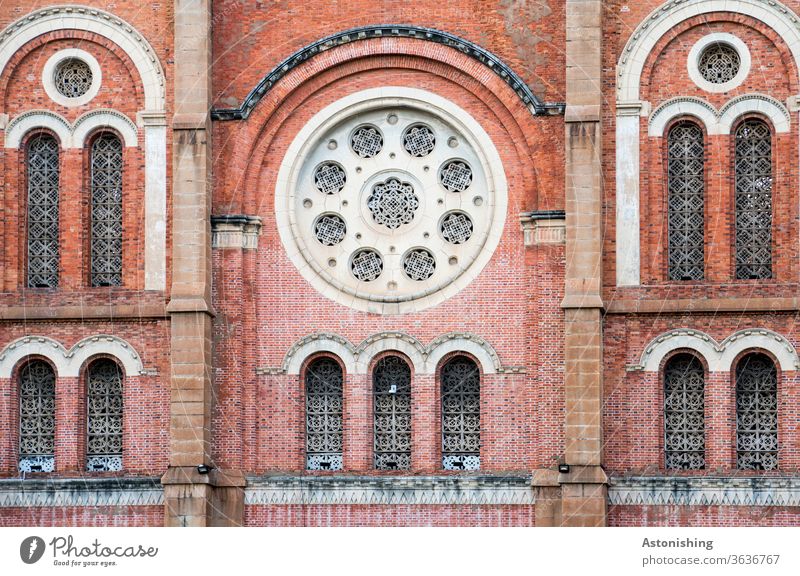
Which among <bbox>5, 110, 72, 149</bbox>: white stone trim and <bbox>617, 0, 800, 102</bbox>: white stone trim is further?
<bbox>5, 110, 72, 149</bbox>: white stone trim

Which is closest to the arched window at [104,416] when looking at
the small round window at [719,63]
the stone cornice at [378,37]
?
the stone cornice at [378,37]

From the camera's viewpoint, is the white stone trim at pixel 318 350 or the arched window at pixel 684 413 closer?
the arched window at pixel 684 413

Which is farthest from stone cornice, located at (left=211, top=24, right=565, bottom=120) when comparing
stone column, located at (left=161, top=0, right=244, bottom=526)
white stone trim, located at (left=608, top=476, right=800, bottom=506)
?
white stone trim, located at (left=608, top=476, right=800, bottom=506)

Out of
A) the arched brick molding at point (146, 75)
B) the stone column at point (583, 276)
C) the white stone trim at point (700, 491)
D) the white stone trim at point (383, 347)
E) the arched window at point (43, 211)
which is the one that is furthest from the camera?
the arched window at point (43, 211)

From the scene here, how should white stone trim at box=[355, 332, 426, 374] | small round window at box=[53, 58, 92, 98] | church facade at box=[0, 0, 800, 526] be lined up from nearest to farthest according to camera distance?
church facade at box=[0, 0, 800, 526] < white stone trim at box=[355, 332, 426, 374] < small round window at box=[53, 58, 92, 98]

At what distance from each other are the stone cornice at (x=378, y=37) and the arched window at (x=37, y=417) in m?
6.15

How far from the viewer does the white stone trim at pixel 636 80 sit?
154 ft

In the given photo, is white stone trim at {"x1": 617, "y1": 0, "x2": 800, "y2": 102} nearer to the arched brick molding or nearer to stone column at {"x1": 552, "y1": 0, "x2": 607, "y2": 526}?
stone column at {"x1": 552, "y1": 0, "x2": 607, "y2": 526}

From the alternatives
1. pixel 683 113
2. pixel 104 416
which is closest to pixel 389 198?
pixel 683 113

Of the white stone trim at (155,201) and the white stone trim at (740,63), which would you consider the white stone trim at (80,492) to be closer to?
the white stone trim at (155,201)

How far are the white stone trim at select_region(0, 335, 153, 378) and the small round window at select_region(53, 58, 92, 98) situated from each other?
16.3 ft

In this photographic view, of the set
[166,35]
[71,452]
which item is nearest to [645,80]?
[166,35]

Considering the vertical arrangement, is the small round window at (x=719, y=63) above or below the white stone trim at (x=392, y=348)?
above

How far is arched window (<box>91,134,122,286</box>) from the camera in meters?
48.4
